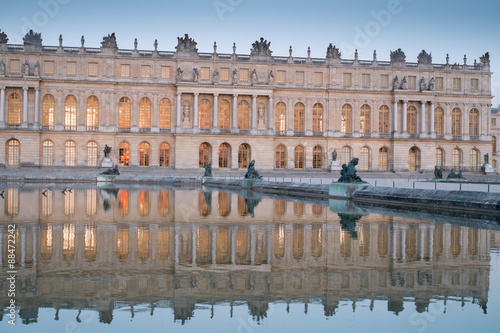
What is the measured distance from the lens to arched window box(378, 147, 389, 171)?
204 ft

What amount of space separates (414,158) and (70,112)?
41.7 metres

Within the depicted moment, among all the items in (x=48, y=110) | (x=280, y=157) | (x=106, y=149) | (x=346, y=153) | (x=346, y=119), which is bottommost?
(x=280, y=157)

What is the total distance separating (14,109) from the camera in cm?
5609

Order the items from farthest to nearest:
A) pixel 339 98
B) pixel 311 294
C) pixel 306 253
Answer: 1. pixel 339 98
2. pixel 306 253
3. pixel 311 294

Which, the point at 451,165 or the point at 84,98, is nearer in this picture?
the point at 84,98

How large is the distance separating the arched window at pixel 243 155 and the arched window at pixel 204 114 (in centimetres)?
476

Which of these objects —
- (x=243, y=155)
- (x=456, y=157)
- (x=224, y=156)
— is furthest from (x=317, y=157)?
(x=456, y=157)

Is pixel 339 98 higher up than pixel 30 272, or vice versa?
pixel 339 98

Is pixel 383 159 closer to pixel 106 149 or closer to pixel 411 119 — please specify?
Result: pixel 411 119

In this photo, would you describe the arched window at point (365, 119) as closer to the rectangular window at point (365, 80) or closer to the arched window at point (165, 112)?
the rectangular window at point (365, 80)

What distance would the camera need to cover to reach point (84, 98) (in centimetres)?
5709

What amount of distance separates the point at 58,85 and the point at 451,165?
1892 inches

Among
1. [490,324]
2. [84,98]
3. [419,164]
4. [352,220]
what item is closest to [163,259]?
[490,324]

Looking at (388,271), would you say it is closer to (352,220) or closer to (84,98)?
(352,220)
